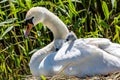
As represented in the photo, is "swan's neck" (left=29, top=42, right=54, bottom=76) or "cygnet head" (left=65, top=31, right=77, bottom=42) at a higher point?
"cygnet head" (left=65, top=31, right=77, bottom=42)

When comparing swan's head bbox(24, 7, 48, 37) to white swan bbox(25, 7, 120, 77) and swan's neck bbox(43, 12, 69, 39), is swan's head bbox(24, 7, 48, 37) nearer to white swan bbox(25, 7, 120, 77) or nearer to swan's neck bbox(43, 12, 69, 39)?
swan's neck bbox(43, 12, 69, 39)

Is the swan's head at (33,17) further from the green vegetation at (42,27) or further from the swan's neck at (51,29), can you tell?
the green vegetation at (42,27)

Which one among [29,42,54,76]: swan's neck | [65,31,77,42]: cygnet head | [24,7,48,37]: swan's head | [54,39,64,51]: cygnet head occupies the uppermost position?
[24,7,48,37]: swan's head

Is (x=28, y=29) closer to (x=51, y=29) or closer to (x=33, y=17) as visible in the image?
(x=33, y=17)

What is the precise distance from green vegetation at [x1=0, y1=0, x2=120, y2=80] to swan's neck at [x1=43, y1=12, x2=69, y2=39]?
15 cm

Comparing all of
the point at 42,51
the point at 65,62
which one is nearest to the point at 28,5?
the point at 42,51

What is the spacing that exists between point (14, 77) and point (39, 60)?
39 centimetres

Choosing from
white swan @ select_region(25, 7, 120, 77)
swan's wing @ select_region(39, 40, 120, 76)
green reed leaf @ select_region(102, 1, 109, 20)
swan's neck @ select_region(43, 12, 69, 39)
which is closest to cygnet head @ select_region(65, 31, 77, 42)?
white swan @ select_region(25, 7, 120, 77)

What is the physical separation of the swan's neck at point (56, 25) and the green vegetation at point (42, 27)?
0.15 meters

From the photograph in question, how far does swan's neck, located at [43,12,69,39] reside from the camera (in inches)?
232

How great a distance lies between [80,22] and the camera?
604 cm

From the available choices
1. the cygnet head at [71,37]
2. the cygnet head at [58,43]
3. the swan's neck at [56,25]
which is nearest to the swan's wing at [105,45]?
the cygnet head at [71,37]

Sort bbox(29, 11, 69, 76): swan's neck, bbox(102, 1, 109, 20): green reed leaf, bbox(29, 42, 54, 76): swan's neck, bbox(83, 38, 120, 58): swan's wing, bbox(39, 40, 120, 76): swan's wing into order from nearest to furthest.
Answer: bbox(39, 40, 120, 76): swan's wing, bbox(83, 38, 120, 58): swan's wing, bbox(29, 42, 54, 76): swan's neck, bbox(29, 11, 69, 76): swan's neck, bbox(102, 1, 109, 20): green reed leaf

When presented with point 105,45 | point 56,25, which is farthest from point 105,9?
point 105,45
